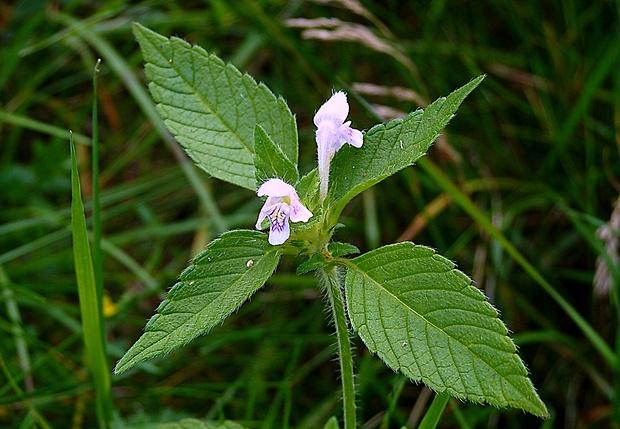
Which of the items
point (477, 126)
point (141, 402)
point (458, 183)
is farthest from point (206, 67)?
point (477, 126)

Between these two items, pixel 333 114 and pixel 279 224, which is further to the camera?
pixel 333 114

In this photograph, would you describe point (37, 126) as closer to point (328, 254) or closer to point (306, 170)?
point (306, 170)

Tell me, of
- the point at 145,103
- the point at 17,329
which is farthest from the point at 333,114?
the point at 145,103

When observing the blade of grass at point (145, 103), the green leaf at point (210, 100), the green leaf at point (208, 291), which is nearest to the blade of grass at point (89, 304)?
the green leaf at point (210, 100)

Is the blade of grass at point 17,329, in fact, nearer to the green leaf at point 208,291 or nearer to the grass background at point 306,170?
the grass background at point 306,170

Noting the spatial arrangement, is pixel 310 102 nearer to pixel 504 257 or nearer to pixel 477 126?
pixel 477 126

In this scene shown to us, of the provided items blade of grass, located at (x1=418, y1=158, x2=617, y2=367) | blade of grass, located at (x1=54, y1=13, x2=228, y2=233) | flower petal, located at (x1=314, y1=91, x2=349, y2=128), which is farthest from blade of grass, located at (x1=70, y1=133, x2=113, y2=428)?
blade of grass, located at (x1=418, y1=158, x2=617, y2=367)

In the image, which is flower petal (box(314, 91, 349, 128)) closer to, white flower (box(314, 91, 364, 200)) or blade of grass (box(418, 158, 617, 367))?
white flower (box(314, 91, 364, 200))
